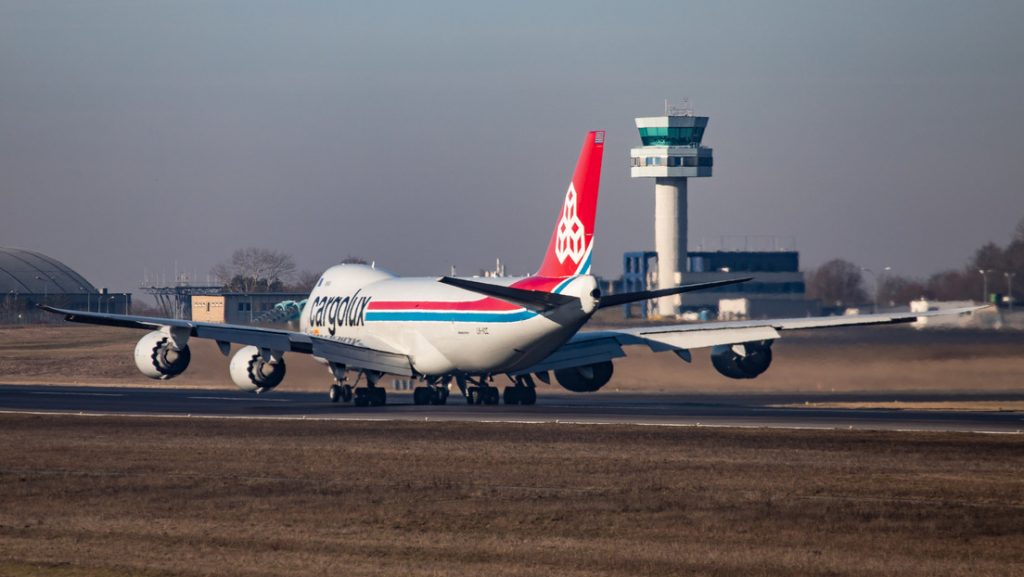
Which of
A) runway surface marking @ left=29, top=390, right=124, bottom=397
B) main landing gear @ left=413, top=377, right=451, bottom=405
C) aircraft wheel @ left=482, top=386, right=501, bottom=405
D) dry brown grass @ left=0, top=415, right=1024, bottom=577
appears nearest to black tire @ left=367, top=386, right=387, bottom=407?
main landing gear @ left=413, top=377, right=451, bottom=405

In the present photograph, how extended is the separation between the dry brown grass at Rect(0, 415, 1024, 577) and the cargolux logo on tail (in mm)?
9594

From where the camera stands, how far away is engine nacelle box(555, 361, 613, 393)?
52125 mm

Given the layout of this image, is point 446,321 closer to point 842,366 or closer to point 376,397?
point 376,397

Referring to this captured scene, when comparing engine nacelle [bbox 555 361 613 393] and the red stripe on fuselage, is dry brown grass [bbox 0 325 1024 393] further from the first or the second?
the red stripe on fuselage

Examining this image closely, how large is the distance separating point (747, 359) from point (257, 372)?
17.1 m

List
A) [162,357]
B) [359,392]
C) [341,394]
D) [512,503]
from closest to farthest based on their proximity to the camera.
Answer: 1. [512,503]
2. [162,357]
3. [359,392]
4. [341,394]

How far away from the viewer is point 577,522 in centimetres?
2155

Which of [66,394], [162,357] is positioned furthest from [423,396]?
[66,394]

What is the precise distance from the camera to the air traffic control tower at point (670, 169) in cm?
15088

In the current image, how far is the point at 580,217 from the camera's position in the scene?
45344 millimetres

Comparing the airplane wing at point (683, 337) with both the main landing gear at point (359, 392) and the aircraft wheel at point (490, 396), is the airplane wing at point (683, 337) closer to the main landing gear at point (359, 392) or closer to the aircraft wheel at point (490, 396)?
the aircraft wheel at point (490, 396)

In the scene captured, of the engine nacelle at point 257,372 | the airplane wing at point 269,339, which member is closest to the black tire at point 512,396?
the airplane wing at point 269,339

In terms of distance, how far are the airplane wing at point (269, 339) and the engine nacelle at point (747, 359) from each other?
1160cm

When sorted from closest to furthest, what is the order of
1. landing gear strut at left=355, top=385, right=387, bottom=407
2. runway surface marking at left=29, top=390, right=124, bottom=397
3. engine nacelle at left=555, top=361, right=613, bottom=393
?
landing gear strut at left=355, top=385, right=387, bottom=407, engine nacelle at left=555, top=361, right=613, bottom=393, runway surface marking at left=29, top=390, right=124, bottom=397
